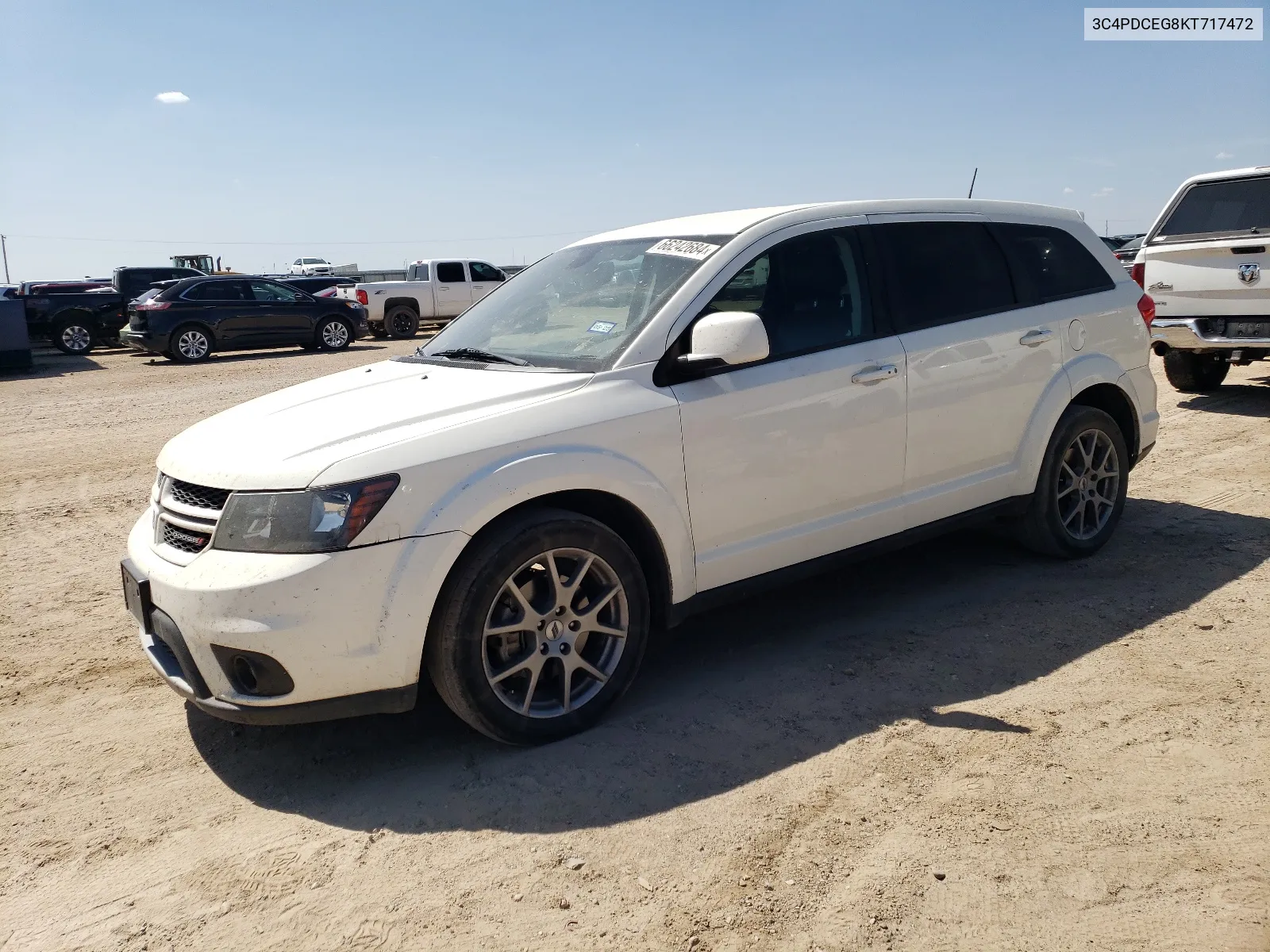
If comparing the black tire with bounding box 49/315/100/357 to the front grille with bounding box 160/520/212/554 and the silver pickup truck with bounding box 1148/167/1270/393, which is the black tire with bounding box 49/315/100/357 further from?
the front grille with bounding box 160/520/212/554

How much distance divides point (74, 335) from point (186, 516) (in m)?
21.6

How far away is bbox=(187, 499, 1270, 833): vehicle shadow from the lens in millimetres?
3377

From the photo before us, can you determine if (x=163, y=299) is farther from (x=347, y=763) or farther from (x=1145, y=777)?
(x=1145, y=777)

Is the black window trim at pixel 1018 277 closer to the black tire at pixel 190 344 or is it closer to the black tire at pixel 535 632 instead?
the black tire at pixel 535 632

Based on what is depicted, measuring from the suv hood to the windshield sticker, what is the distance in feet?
2.53

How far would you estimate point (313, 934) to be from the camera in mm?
2721

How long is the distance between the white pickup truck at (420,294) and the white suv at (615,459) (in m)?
19.7

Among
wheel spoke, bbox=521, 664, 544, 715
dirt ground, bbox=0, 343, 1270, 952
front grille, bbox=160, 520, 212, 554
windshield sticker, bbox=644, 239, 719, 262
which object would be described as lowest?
dirt ground, bbox=0, 343, 1270, 952

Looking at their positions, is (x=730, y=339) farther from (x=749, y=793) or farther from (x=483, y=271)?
(x=483, y=271)

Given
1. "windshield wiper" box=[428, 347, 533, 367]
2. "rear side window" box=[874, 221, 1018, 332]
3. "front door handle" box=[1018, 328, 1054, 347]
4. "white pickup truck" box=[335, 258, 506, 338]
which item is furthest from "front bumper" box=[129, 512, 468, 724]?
"white pickup truck" box=[335, 258, 506, 338]

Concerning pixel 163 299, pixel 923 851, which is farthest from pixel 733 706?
pixel 163 299

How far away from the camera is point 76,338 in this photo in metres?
22.2

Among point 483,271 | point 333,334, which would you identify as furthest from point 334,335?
point 483,271

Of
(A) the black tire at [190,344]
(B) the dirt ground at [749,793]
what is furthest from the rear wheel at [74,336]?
(B) the dirt ground at [749,793]
